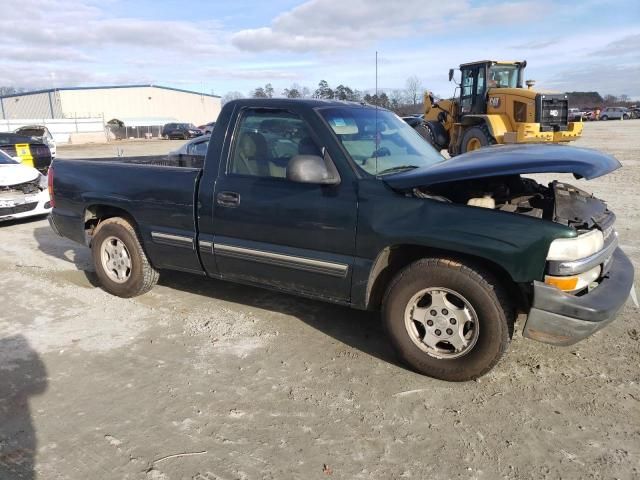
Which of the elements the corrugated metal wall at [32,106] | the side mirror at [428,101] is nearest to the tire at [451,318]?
the side mirror at [428,101]

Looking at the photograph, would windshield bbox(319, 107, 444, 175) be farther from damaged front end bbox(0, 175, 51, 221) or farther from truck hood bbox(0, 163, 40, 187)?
truck hood bbox(0, 163, 40, 187)

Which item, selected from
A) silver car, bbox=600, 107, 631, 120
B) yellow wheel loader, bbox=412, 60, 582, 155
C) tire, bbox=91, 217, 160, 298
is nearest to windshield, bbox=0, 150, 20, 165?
tire, bbox=91, 217, 160, 298

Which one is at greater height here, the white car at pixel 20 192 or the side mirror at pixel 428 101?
the side mirror at pixel 428 101

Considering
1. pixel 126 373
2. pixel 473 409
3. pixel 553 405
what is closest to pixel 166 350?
pixel 126 373

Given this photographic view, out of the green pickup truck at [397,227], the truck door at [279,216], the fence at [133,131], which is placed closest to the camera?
the green pickup truck at [397,227]

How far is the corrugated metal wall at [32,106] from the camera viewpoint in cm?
6209

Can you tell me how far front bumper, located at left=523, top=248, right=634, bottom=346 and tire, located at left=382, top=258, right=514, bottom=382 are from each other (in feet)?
0.65

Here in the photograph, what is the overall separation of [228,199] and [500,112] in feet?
43.9

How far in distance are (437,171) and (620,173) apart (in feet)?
39.2

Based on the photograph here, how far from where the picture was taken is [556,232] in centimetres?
301

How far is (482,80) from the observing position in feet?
51.6

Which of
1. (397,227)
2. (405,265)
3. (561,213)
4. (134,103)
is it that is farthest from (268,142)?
(134,103)

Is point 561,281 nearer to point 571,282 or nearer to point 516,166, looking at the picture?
point 571,282

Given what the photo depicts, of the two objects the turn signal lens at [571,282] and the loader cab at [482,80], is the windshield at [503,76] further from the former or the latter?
the turn signal lens at [571,282]
